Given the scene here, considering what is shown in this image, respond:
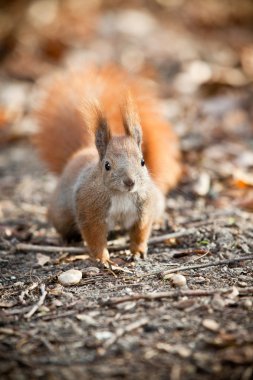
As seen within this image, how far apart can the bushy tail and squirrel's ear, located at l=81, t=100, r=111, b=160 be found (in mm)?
925

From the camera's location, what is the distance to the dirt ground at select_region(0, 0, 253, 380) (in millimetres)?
2441

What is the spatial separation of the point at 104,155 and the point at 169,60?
16.8 feet

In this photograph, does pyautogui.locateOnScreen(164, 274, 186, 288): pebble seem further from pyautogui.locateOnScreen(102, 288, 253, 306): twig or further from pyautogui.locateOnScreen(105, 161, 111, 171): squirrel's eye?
pyautogui.locateOnScreen(105, 161, 111, 171): squirrel's eye

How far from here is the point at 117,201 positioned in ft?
11.9

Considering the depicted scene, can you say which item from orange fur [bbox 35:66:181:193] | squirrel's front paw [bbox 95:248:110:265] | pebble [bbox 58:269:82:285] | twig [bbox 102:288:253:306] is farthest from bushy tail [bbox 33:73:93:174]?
Result: twig [bbox 102:288:253:306]

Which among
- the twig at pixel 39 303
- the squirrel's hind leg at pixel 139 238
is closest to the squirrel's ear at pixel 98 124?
the squirrel's hind leg at pixel 139 238

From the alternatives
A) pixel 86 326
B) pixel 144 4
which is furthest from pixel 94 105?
pixel 144 4

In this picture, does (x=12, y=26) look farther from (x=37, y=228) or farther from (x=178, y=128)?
(x=37, y=228)

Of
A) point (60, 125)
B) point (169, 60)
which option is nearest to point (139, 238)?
point (60, 125)

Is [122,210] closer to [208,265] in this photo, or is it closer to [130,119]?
[130,119]

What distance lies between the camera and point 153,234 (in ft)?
13.8

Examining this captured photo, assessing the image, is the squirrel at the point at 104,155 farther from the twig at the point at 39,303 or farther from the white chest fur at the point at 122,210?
the twig at the point at 39,303

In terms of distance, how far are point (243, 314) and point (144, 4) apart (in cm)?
867

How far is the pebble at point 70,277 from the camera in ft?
10.6
